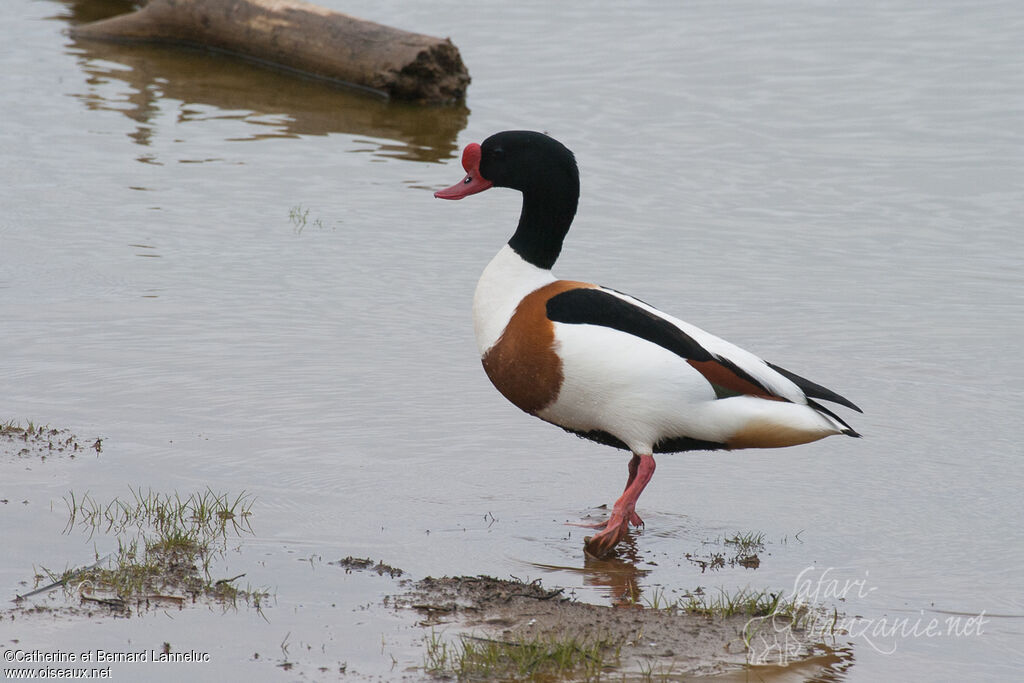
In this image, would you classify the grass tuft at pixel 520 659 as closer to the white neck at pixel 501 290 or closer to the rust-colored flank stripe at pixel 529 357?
the rust-colored flank stripe at pixel 529 357

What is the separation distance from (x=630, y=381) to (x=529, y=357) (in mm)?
431

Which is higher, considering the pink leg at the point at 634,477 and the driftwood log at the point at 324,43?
the driftwood log at the point at 324,43

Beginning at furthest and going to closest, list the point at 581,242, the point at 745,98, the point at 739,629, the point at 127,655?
the point at 745,98 → the point at 581,242 → the point at 739,629 → the point at 127,655

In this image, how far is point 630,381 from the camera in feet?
17.9

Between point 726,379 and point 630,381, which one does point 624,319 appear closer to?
point 630,381

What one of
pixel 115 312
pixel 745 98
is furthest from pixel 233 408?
pixel 745 98

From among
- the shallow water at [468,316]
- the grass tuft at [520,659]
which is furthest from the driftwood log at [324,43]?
the grass tuft at [520,659]

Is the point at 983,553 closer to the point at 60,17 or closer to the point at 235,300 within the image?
the point at 235,300

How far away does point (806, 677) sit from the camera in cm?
439

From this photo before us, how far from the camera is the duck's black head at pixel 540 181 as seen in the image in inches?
235

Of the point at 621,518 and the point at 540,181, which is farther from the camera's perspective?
the point at 540,181

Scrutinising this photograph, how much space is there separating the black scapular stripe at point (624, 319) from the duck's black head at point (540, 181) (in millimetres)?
398

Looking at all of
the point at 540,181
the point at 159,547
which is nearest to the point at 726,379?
the point at 540,181

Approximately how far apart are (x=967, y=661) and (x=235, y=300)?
18.3 feet
